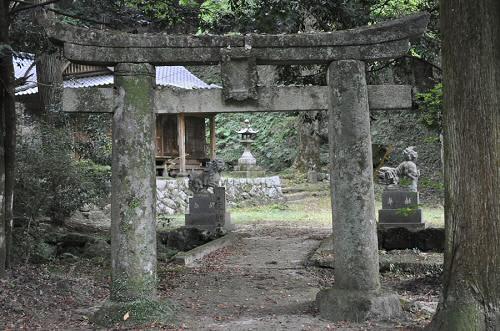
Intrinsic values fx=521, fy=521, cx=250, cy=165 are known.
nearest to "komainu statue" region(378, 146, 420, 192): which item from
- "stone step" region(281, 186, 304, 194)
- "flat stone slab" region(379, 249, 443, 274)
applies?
"flat stone slab" region(379, 249, 443, 274)

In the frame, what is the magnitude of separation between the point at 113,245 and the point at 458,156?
3888 mm

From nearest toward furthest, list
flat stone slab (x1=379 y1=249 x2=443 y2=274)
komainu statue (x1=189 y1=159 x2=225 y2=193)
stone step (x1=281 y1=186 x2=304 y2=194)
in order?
flat stone slab (x1=379 y1=249 x2=443 y2=274)
komainu statue (x1=189 y1=159 x2=225 y2=193)
stone step (x1=281 y1=186 x2=304 y2=194)

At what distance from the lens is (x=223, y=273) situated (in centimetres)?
948

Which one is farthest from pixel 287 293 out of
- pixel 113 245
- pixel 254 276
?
pixel 113 245

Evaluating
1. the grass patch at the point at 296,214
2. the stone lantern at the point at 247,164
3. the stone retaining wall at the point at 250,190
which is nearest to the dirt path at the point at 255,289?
the grass patch at the point at 296,214

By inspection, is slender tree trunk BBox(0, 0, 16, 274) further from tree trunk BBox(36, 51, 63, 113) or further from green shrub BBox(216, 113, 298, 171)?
green shrub BBox(216, 113, 298, 171)

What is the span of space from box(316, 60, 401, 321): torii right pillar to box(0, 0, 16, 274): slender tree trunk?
4.70 meters

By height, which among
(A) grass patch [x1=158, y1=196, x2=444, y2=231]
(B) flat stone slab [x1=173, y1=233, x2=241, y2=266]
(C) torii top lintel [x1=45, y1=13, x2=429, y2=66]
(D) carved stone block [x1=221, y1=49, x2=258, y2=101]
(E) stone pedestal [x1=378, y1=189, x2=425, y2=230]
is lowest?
(B) flat stone slab [x1=173, y1=233, x2=241, y2=266]

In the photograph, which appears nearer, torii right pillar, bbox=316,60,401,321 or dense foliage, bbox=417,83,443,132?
torii right pillar, bbox=316,60,401,321

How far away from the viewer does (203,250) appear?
11.5 m

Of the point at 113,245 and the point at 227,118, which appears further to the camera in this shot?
the point at 227,118

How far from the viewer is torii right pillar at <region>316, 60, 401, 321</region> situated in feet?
20.1

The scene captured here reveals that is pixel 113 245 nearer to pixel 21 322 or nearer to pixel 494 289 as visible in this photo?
pixel 21 322

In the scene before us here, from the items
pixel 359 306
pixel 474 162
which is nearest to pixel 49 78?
pixel 359 306
